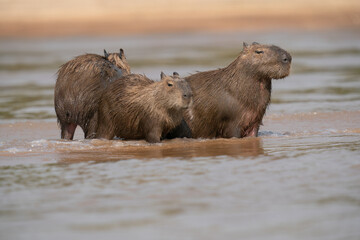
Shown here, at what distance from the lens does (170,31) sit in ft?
97.0

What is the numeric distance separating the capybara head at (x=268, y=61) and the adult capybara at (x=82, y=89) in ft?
5.04

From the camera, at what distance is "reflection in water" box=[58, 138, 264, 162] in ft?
25.0

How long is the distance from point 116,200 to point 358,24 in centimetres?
2478

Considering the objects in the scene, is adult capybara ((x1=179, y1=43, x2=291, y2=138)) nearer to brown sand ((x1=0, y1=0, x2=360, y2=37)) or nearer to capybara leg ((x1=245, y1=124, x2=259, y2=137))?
capybara leg ((x1=245, y1=124, x2=259, y2=137))

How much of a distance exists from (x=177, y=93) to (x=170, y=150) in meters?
0.60

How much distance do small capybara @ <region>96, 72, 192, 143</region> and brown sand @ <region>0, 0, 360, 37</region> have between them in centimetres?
2127

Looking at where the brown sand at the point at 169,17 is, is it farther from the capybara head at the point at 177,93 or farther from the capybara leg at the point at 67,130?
the capybara head at the point at 177,93

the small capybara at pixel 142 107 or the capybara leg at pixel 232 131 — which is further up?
the small capybara at pixel 142 107

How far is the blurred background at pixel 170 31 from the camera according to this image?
21344 millimetres

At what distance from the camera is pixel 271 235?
480 centimetres

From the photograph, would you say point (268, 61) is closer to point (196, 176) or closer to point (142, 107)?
point (142, 107)

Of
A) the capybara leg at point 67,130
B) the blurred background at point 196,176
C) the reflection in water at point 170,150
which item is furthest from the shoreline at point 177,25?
the reflection in water at point 170,150

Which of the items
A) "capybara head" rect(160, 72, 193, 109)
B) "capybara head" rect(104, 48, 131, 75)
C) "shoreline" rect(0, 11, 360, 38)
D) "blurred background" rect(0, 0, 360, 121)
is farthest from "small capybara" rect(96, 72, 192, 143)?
"shoreline" rect(0, 11, 360, 38)

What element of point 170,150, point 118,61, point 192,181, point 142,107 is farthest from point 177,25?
Result: point 192,181
